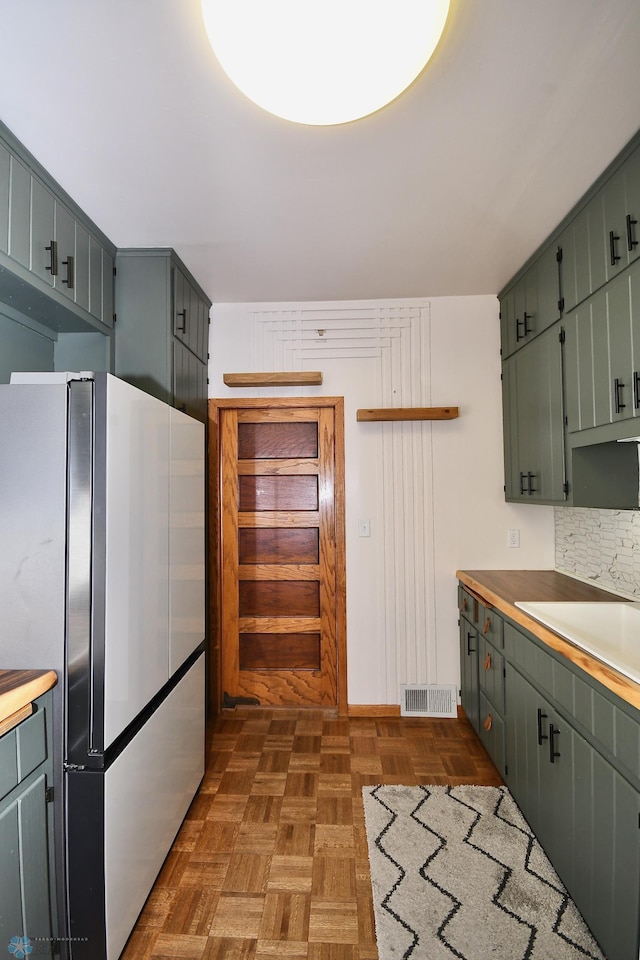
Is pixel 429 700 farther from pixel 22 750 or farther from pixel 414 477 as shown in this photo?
pixel 22 750

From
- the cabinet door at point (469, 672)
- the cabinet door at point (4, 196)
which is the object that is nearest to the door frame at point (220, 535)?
the cabinet door at point (469, 672)

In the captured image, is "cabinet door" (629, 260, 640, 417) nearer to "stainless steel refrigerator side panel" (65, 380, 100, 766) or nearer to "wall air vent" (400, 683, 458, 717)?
"stainless steel refrigerator side panel" (65, 380, 100, 766)

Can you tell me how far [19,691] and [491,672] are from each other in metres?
2.15

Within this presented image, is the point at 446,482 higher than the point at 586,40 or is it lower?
lower

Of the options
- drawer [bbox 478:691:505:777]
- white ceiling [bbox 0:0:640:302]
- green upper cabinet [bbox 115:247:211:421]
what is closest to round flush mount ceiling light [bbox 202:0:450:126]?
white ceiling [bbox 0:0:640:302]

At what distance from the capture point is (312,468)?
11.5ft

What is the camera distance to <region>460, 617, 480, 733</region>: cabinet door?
9.75ft

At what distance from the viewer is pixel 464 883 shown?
1.92 metres

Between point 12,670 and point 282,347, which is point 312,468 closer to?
point 282,347

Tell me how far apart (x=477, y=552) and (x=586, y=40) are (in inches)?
99.9

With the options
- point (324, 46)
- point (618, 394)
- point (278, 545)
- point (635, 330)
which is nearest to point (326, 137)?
point (324, 46)

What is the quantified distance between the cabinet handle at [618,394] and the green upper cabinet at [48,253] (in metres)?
2.18

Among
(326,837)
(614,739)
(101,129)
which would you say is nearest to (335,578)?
(326,837)

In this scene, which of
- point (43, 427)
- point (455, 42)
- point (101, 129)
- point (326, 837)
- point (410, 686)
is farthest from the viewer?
point (410, 686)
